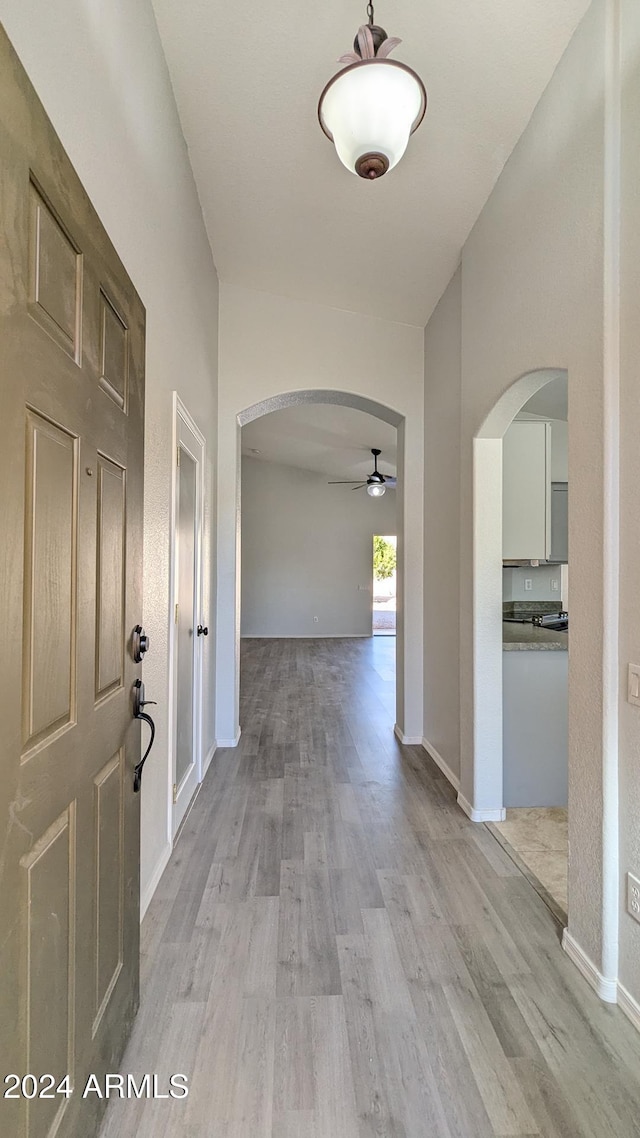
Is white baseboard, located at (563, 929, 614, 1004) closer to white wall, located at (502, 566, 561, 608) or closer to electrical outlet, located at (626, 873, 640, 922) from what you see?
electrical outlet, located at (626, 873, 640, 922)

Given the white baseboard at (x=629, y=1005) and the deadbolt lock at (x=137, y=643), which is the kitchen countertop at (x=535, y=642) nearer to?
the white baseboard at (x=629, y=1005)

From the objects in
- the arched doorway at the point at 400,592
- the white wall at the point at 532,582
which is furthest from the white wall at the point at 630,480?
the white wall at the point at 532,582

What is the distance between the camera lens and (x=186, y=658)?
3004 millimetres

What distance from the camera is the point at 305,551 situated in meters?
10.8

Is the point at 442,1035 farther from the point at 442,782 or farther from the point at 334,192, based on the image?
the point at 334,192

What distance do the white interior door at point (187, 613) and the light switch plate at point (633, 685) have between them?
190cm

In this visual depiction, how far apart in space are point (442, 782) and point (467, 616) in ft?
3.84

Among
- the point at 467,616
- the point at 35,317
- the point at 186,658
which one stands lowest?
the point at 186,658

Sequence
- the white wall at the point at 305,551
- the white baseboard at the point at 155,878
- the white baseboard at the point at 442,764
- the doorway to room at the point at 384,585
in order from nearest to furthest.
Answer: the white baseboard at the point at 155,878
the white baseboard at the point at 442,764
the white wall at the point at 305,551
the doorway to room at the point at 384,585

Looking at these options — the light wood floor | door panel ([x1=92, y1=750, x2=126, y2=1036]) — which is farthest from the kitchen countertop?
door panel ([x1=92, y1=750, x2=126, y2=1036])

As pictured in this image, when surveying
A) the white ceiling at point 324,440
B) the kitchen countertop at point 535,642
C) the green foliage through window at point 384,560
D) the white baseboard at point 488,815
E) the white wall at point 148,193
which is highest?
the white ceiling at point 324,440

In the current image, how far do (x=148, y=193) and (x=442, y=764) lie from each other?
3.49 meters

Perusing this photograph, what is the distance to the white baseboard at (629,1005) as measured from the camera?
1.57 meters

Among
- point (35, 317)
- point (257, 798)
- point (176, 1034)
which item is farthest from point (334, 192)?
point (176, 1034)
